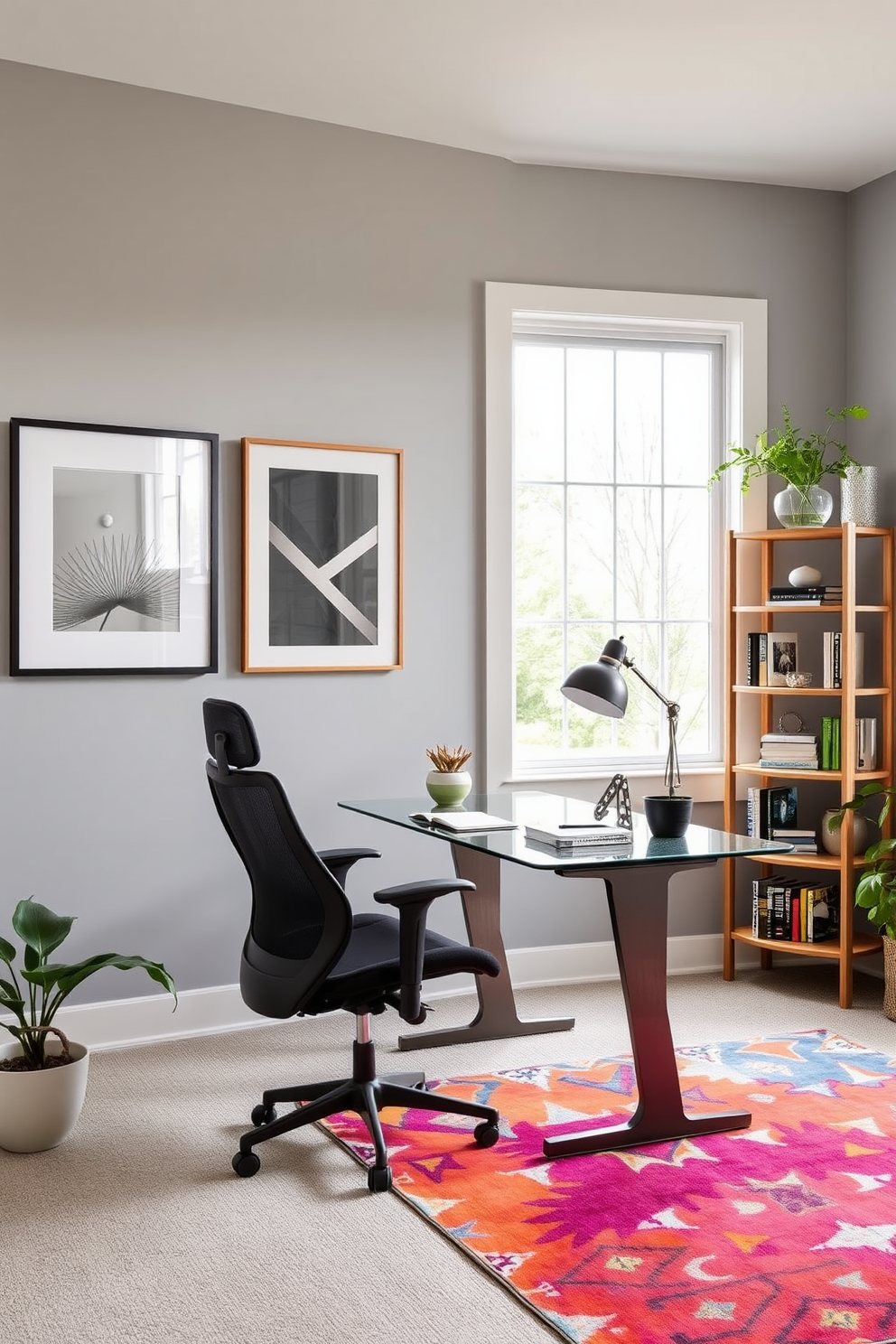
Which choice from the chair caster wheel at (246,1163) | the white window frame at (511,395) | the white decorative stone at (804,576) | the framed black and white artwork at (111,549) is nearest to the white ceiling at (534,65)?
the white window frame at (511,395)

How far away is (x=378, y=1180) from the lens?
2.74 metres

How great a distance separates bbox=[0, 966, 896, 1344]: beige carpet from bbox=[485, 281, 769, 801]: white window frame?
1.11 metres

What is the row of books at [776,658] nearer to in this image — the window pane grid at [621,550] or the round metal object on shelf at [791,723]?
the round metal object on shelf at [791,723]

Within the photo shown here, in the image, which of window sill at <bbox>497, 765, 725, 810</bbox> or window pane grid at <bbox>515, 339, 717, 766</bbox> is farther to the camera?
window pane grid at <bbox>515, 339, 717, 766</bbox>

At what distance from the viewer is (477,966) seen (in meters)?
2.90


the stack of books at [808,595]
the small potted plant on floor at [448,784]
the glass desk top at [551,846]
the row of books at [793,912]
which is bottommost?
the row of books at [793,912]

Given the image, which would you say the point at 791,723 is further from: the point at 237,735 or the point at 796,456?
the point at 237,735

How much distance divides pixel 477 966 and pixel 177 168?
102 inches

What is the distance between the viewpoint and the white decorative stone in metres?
4.43

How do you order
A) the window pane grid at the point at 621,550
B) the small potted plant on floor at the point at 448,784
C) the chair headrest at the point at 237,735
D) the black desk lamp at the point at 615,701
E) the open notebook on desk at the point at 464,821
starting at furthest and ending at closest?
the window pane grid at the point at 621,550 → the small potted plant on floor at the point at 448,784 → the open notebook on desk at the point at 464,821 → the black desk lamp at the point at 615,701 → the chair headrest at the point at 237,735

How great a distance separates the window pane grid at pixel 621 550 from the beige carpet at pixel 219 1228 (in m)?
1.24

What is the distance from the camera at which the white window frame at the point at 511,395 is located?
4367mm

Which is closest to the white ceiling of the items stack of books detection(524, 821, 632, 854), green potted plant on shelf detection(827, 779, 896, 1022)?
stack of books detection(524, 821, 632, 854)

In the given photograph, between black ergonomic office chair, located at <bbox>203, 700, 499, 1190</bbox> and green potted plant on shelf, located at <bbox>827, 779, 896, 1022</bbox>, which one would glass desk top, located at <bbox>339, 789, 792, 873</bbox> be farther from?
green potted plant on shelf, located at <bbox>827, 779, 896, 1022</bbox>
